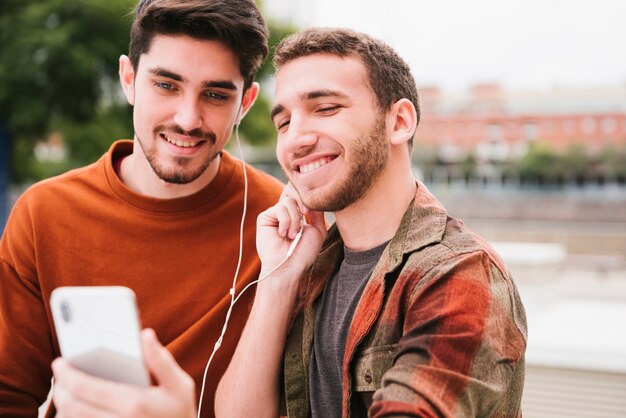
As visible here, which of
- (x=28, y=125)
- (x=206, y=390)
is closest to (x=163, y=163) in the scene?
(x=206, y=390)

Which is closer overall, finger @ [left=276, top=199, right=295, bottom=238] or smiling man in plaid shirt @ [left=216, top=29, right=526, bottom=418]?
smiling man in plaid shirt @ [left=216, top=29, right=526, bottom=418]

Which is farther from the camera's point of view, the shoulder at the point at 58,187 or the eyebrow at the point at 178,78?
the shoulder at the point at 58,187

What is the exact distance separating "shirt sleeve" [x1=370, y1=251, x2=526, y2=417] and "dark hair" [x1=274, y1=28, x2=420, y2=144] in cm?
54

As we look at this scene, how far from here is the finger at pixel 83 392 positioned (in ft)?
3.21

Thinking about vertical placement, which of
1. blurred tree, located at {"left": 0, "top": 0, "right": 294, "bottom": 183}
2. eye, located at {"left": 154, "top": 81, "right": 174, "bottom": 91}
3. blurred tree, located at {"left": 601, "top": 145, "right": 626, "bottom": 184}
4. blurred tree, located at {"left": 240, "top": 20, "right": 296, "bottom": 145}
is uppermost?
eye, located at {"left": 154, "top": 81, "right": 174, "bottom": 91}

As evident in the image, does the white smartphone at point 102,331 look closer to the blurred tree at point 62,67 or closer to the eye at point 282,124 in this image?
the eye at point 282,124

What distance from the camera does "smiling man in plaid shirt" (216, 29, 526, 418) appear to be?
1473 mm

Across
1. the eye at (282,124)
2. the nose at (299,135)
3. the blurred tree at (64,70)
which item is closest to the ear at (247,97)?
the eye at (282,124)

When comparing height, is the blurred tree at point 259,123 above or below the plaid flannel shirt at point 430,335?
below

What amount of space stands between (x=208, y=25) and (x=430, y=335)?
1.20m

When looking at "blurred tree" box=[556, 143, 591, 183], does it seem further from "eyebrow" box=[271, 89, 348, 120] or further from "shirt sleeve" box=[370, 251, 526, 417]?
"shirt sleeve" box=[370, 251, 526, 417]

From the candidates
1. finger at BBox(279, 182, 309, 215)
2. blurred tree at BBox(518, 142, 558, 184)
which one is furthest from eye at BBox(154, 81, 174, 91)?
blurred tree at BBox(518, 142, 558, 184)

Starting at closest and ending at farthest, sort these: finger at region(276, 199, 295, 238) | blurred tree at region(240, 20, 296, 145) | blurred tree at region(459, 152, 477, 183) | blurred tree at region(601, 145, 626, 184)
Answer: finger at region(276, 199, 295, 238) → blurred tree at region(240, 20, 296, 145) → blurred tree at region(601, 145, 626, 184) → blurred tree at region(459, 152, 477, 183)

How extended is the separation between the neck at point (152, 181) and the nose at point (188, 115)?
0.22m
